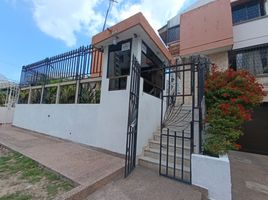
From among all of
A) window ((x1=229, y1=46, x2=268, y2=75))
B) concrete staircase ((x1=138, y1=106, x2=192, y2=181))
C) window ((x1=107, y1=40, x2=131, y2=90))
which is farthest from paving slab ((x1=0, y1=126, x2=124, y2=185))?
window ((x1=229, y1=46, x2=268, y2=75))

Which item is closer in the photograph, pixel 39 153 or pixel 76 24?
pixel 39 153

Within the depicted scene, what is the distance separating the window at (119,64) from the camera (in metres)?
4.55

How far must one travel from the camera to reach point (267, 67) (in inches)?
289

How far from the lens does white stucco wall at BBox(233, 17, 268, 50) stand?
752cm

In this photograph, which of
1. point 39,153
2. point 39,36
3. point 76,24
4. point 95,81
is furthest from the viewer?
point 39,36

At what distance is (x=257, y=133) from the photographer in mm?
7523

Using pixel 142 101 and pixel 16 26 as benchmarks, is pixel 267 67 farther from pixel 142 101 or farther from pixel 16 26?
pixel 16 26

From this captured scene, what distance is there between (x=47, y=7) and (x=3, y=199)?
809 centimetres

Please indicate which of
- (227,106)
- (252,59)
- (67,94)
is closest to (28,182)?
(227,106)

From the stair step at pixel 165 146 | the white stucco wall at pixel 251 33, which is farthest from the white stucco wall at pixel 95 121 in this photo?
the white stucco wall at pixel 251 33

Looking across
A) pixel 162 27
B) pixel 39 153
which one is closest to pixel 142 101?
pixel 39 153

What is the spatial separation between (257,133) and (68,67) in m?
9.12

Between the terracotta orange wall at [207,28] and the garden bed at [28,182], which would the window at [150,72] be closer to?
the garden bed at [28,182]

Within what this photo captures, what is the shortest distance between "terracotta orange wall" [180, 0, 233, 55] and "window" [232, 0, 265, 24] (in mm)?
1319
